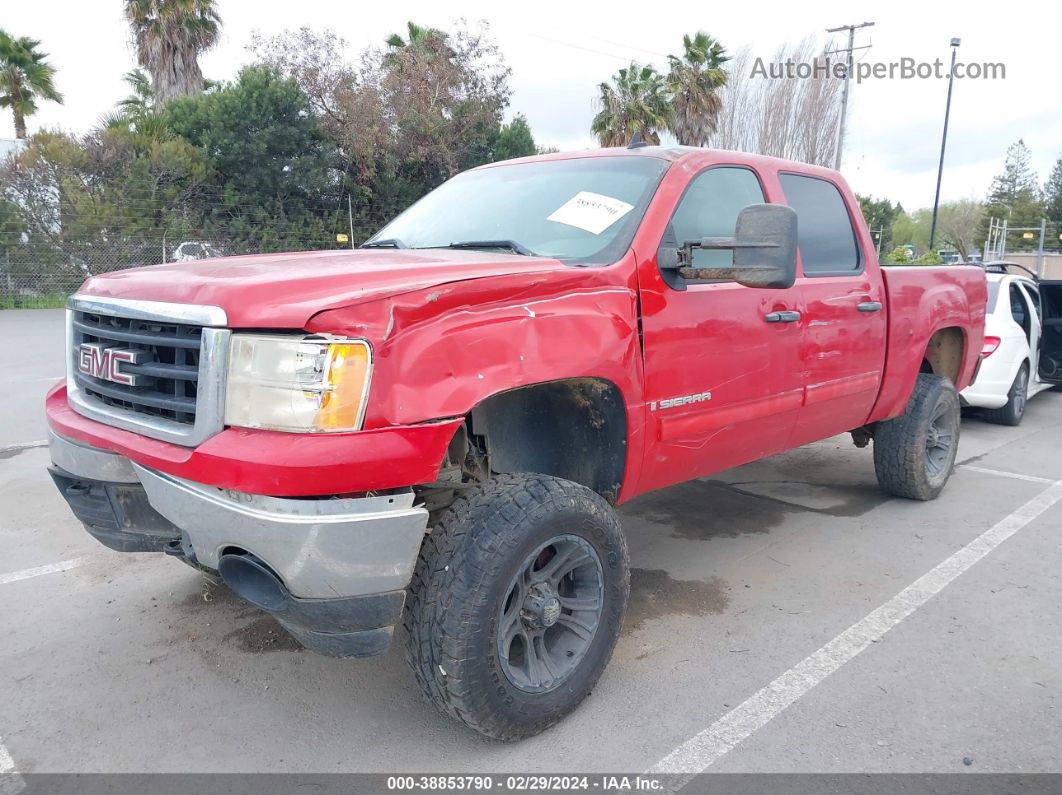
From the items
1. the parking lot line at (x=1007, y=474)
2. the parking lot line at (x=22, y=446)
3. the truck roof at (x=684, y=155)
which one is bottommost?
the parking lot line at (x=22, y=446)

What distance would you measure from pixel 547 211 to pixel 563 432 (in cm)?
97

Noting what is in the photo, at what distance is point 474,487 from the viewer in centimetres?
267

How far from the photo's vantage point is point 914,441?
496 cm

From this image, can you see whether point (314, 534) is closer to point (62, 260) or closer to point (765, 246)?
point (765, 246)

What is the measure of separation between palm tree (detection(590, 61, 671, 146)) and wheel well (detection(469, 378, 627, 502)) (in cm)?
2492

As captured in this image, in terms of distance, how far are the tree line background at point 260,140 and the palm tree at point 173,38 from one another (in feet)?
0.13

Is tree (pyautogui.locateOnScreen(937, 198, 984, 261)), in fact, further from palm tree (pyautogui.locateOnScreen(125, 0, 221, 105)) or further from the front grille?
the front grille

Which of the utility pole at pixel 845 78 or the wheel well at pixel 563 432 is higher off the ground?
the utility pole at pixel 845 78

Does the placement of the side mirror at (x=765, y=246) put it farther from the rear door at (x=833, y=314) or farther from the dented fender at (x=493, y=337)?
the rear door at (x=833, y=314)

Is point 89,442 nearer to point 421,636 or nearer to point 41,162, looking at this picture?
point 421,636

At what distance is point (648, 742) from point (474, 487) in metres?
1.04

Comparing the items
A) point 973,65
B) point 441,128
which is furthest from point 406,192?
point 973,65

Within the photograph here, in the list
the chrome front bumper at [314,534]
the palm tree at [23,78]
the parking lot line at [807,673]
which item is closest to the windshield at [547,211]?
the chrome front bumper at [314,534]

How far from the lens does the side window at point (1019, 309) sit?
808 centimetres
